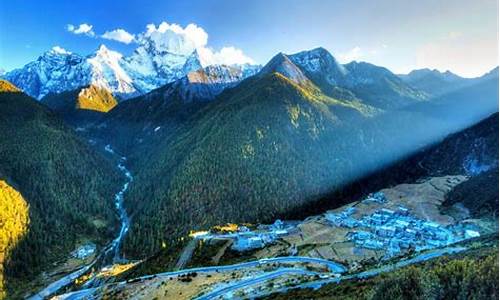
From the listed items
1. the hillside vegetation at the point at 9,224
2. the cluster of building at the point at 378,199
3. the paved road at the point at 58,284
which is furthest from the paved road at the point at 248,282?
the hillside vegetation at the point at 9,224

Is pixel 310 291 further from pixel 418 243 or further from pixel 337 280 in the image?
pixel 418 243

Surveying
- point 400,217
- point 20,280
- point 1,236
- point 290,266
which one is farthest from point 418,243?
point 1,236

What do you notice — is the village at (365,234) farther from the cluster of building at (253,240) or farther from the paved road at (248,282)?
the paved road at (248,282)

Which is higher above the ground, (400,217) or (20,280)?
(20,280)

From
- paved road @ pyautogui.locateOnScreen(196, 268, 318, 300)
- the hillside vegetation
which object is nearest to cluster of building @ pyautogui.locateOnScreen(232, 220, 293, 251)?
paved road @ pyautogui.locateOnScreen(196, 268, 318, 300)

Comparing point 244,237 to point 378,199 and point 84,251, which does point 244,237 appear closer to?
point 378,199

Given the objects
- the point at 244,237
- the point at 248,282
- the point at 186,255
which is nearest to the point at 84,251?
the point at 186,255

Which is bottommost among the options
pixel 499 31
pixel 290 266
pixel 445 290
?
pixel 290 266

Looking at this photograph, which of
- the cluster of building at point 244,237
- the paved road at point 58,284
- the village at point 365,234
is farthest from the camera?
the paved road at point 58,284
